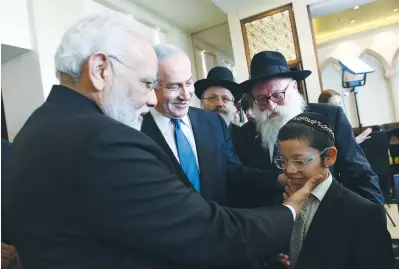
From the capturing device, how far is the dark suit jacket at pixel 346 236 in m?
1.18

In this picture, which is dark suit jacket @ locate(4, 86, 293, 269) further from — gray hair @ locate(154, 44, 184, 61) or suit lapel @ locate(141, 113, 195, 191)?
gray hair @ locate(154, 44, 184, 61)

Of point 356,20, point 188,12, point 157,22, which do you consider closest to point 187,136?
point 157,22

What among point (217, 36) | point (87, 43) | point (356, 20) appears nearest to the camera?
point (87, 43)

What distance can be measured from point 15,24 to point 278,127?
3.14 m

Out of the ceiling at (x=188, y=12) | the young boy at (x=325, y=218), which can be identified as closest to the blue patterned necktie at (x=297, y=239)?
the young boy at (x=325, y=218)

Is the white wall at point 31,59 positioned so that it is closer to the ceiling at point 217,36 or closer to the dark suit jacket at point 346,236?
the dark suit jacket at point 346,236

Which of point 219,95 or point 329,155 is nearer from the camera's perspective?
point 329,155

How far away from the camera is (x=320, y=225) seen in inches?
50.4

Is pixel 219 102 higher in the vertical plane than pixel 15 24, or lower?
lower

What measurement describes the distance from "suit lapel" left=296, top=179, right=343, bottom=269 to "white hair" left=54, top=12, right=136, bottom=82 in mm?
901

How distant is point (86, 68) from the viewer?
36.1 inches

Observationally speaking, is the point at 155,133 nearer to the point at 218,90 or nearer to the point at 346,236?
the point at 346,236

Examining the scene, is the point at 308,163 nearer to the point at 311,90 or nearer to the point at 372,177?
the point at 372,177

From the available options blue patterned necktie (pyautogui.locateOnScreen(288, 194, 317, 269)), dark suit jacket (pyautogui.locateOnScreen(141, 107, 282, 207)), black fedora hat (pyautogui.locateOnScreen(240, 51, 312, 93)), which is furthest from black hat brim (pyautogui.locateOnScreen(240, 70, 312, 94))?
blue patterned necktie (pyautogui.locateOnScreen(288, 194, 317, 269))
